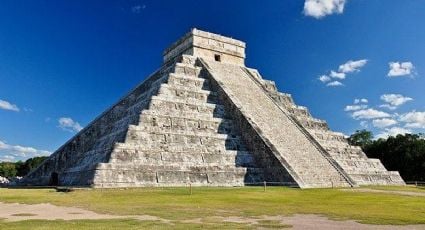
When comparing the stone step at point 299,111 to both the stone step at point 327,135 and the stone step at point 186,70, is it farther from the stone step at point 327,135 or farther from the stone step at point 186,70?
the stone step at point 186,70

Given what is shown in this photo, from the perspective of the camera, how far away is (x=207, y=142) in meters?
22.6

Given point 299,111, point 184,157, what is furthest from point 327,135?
point 184,157

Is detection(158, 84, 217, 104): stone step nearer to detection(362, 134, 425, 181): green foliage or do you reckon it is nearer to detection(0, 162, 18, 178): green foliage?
detection(362, 134, 425, 181): green foliage

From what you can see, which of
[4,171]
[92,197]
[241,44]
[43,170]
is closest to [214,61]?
[241,44]

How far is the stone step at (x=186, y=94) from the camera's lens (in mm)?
24281

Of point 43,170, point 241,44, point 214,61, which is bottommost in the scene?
point 43,170

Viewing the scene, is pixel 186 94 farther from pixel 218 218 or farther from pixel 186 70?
pixel 218 218

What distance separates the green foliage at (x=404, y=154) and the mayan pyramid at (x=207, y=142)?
16074 millimetres

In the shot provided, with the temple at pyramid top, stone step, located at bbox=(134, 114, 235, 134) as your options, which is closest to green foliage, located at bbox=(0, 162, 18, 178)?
the temple at pyramid top

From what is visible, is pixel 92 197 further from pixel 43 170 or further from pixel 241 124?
pixel 43 170

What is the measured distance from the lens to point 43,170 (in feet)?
93.4

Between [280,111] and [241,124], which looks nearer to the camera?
[241,124]

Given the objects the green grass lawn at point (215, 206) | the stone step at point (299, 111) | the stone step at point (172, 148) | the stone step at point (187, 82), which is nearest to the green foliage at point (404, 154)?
the stone step at point (299, 111)

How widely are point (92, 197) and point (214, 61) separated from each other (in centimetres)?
1968
